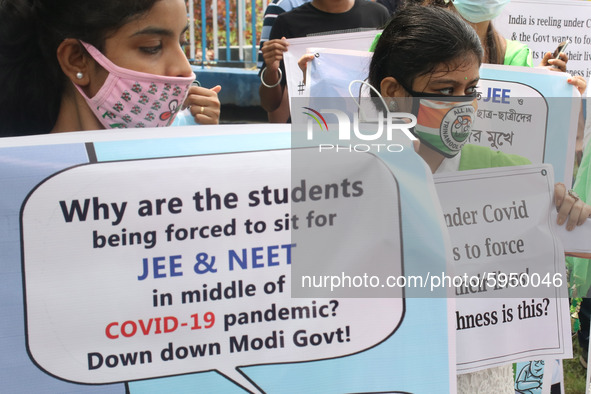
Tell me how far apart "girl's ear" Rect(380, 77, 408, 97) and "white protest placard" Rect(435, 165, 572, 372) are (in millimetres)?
551

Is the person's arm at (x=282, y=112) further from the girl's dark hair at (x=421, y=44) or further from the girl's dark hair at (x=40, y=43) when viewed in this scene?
the girl's dark hair at (x=40, y=43)

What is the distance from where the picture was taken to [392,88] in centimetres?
223

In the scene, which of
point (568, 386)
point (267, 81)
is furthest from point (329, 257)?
point (568, 386)

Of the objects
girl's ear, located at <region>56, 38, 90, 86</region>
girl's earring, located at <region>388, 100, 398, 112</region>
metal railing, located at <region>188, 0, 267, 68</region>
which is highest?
girl's ear, located at <region>56, 38, 90, 86</region>

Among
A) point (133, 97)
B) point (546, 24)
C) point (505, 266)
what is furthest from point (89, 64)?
point (546, 24)

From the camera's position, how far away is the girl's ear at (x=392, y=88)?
7.24 ft

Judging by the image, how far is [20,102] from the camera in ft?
5.60

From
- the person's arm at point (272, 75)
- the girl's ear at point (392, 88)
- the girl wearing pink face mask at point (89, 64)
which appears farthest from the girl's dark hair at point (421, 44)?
the person's arm at point (272, 75)

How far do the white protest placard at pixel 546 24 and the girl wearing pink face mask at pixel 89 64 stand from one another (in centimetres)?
296

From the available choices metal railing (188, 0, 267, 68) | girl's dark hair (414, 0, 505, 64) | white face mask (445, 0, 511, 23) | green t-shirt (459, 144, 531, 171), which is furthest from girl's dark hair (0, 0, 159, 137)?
metal railing (188, 0, 267, 68)

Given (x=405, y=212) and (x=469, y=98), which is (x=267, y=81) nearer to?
(x=469, y=98)

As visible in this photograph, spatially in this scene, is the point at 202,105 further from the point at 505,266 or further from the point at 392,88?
the point at 505,266

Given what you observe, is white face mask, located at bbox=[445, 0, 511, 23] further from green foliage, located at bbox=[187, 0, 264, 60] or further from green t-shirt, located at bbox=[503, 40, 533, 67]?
green foliage, located at bbox=[187, 0, 264, 60]

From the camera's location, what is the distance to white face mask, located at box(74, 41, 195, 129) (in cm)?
165
